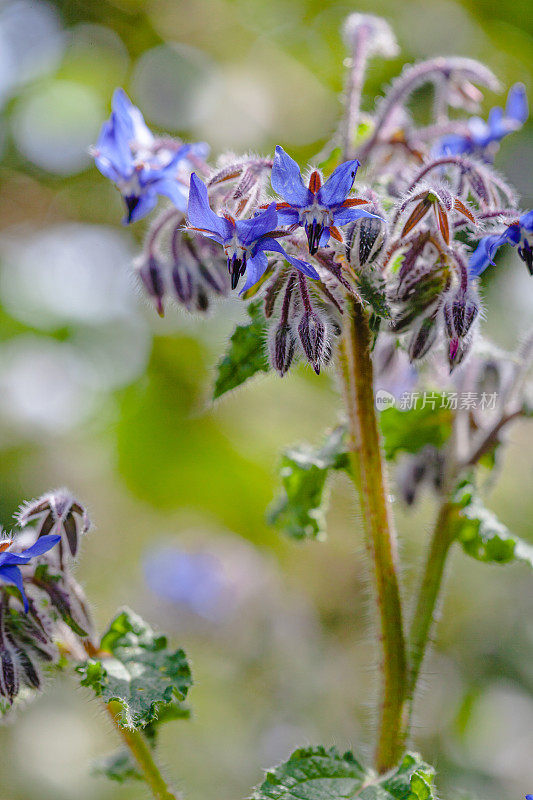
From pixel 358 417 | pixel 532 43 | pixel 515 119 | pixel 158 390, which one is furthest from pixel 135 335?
pixel 358 417

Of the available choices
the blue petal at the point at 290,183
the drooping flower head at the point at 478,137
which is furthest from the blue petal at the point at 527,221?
the drooping flower head at the point at 478,137

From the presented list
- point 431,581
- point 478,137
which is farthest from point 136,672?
point 478,137

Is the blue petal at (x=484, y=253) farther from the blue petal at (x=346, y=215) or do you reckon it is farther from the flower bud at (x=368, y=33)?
the flower bud at (x=368, y=33)

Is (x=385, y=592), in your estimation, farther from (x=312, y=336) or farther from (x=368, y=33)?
(x=368, y=33)

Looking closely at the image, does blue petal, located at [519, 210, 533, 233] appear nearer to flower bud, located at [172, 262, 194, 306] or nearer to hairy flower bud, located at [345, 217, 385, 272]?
hairy flower bud, located at [345, 217, 385, 272]

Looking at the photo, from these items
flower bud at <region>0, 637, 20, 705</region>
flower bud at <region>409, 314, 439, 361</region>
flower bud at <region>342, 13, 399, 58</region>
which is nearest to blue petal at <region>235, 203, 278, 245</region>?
flower bud at <region>409, 314, 439, 361</region>

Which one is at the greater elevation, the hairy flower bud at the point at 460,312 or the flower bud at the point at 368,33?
the flower bud at the point at 368,33

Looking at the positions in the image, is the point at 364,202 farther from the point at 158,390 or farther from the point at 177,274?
the point at 158,390
